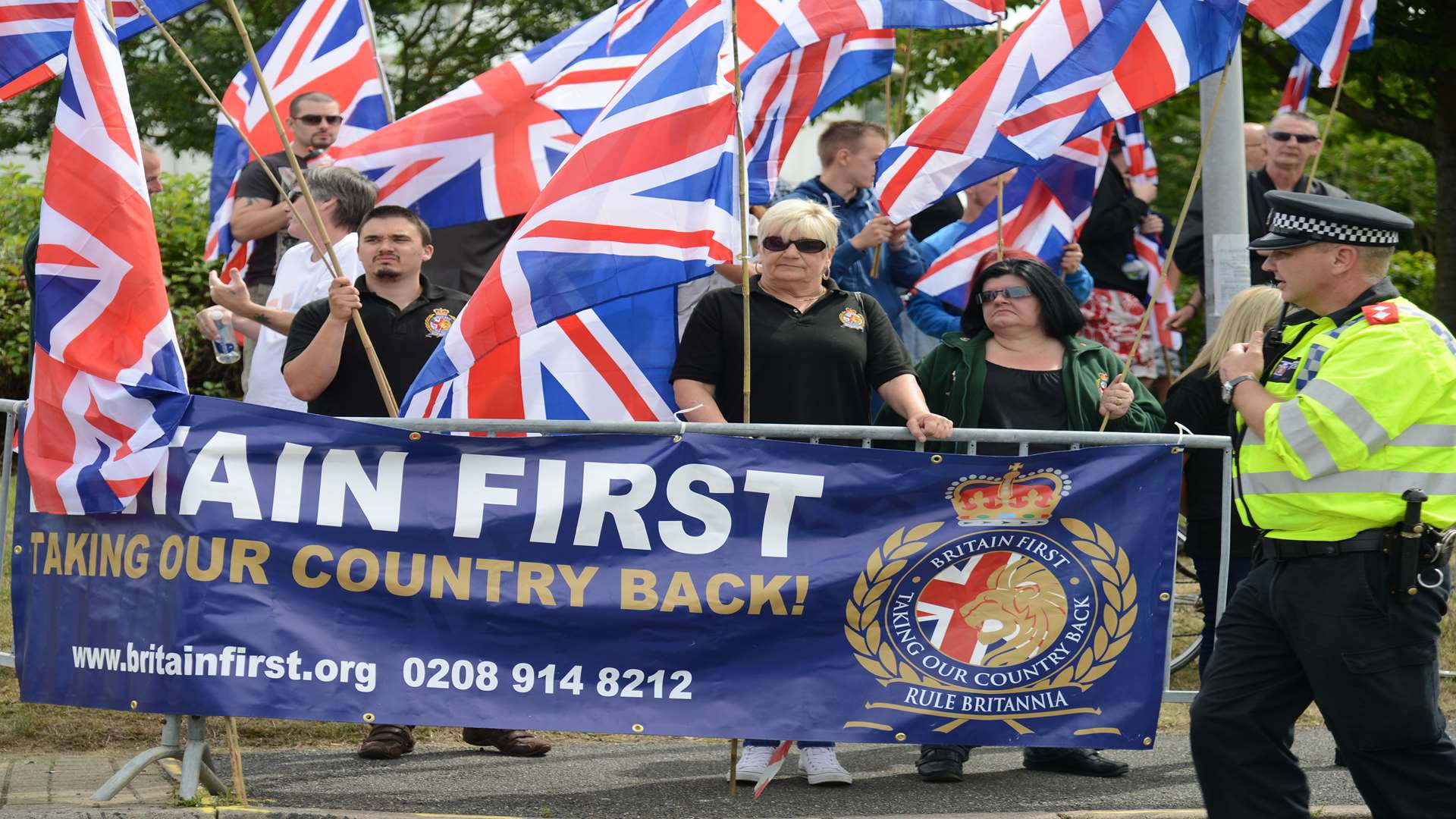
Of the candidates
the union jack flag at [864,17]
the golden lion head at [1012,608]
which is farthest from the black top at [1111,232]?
the golden lion head at [1012,608]

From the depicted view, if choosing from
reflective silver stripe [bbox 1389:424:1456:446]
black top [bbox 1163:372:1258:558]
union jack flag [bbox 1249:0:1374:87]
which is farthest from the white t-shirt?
reflective silver stripe [bbox 1389:424:1456:446]

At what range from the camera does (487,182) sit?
800cm

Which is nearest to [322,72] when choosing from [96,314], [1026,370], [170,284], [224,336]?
[224,336]

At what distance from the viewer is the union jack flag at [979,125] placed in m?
6.25

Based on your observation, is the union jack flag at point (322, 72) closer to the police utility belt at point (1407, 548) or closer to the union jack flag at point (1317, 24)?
the union jack flag at point (1317, 24)

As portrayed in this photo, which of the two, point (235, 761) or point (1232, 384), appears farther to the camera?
point (235, 761)

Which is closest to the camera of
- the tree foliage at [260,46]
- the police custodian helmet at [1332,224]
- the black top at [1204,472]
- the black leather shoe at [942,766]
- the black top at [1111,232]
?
the police custodian helmet at [1332,224]

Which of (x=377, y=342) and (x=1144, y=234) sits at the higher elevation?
(x=1144, y=234)

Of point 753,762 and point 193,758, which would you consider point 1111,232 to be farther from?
point 193,758

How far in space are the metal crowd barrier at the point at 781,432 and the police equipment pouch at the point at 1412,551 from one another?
3.41 feet

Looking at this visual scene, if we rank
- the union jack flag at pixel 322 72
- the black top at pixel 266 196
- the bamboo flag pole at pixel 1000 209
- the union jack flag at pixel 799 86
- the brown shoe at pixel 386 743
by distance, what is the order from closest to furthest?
1. the brown shoe at pixel 386 743
2. the bamboo flag pole at pixel 1000 209
3. the union jack flag at pixel 799 86
4. the black top at pixel 266 196
5. the union jack flag at pixel 322 72

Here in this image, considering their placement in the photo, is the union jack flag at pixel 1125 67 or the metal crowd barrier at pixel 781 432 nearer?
the metal crowd barrier at pixel 781 432

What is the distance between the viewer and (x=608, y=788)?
614 cm

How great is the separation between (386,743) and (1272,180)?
5425mm
